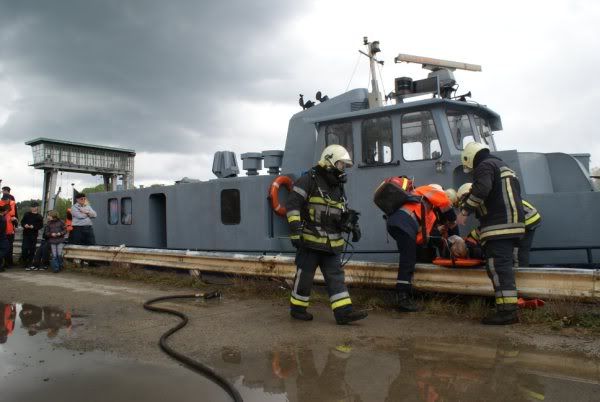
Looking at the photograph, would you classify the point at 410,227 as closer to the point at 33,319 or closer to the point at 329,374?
the point at 329,374

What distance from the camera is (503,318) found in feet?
15.0

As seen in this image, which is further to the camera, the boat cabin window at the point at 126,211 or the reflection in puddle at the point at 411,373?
the boat cabin window at the point at 126,211

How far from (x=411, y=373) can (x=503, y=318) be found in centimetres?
165

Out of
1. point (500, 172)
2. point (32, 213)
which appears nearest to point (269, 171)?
point (500, 172)

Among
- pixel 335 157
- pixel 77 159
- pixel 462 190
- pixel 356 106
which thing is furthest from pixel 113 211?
pixel 77 159

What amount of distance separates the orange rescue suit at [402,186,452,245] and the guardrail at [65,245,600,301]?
47 cm

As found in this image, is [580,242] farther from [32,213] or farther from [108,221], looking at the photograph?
[32,213]

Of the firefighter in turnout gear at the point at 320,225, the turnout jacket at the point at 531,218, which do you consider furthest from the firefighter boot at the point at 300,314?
the turnout jacket at the point at 531,218

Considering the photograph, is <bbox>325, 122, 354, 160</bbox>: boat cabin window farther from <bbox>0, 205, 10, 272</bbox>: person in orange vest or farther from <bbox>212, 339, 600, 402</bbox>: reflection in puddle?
<bbox>0, 205, 10, 272</bbox>: person in orange vest

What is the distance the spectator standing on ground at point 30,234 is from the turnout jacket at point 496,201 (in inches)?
389

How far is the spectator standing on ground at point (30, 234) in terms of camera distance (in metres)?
11.0

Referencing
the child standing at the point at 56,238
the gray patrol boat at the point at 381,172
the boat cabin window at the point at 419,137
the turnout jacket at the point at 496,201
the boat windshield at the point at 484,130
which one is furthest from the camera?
the child standing at the point at 56,238

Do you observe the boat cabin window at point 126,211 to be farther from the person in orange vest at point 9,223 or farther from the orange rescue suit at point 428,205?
the orange rescue suit at point 428,205

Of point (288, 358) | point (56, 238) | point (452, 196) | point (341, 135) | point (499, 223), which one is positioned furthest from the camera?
point (56, 238)
